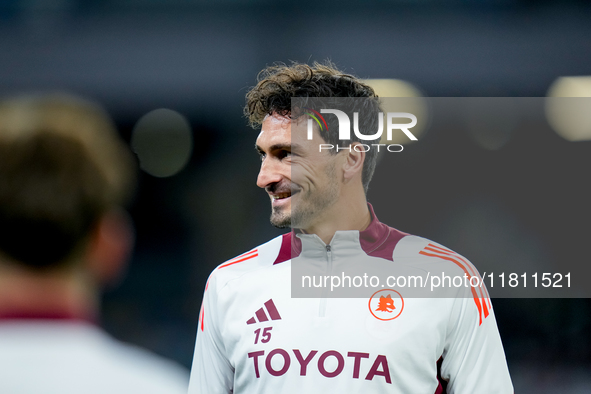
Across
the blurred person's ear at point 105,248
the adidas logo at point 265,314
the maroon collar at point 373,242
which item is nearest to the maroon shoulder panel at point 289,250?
the maroon collar at point 373,242

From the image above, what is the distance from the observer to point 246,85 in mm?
3912

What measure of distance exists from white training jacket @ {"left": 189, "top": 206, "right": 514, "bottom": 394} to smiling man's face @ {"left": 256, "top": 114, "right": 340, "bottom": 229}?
0.37 feet

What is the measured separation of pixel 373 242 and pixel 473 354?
0.47 m

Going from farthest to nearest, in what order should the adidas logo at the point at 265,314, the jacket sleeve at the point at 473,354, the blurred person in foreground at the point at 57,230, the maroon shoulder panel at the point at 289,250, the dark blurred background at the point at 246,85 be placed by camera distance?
1. the dark blurred background at the point at 246,85
2. the maroon shoulder panel at the point at 289,250
3. the adidas logo at the point at 265,314
4. the jacket sleeve at the point at 473,354
5. the blurred person in foreground at the point at 57,230

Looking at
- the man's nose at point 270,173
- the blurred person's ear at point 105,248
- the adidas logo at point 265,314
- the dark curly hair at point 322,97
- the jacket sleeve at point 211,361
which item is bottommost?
the jacket sleeve at point 211,361

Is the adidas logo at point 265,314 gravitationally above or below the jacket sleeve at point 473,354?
above

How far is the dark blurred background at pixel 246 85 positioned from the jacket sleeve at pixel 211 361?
1812 mm

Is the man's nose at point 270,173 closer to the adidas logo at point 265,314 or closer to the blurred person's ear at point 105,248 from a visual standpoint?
the adidas logo at point 265,314

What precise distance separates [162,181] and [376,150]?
2.51 m

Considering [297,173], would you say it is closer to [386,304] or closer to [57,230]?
[386,304]

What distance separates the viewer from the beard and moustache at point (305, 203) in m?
1.77

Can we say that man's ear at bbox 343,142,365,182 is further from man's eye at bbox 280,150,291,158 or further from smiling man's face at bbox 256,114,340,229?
man's eye at bbox 280,150,291,158

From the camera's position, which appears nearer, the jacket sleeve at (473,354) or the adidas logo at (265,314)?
the jacket sleeve at (473,354)

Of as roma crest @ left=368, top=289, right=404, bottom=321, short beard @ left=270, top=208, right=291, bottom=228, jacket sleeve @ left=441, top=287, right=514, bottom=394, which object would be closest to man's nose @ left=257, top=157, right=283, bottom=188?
short beard @ left=270, top=208, right=291, bottom=228
